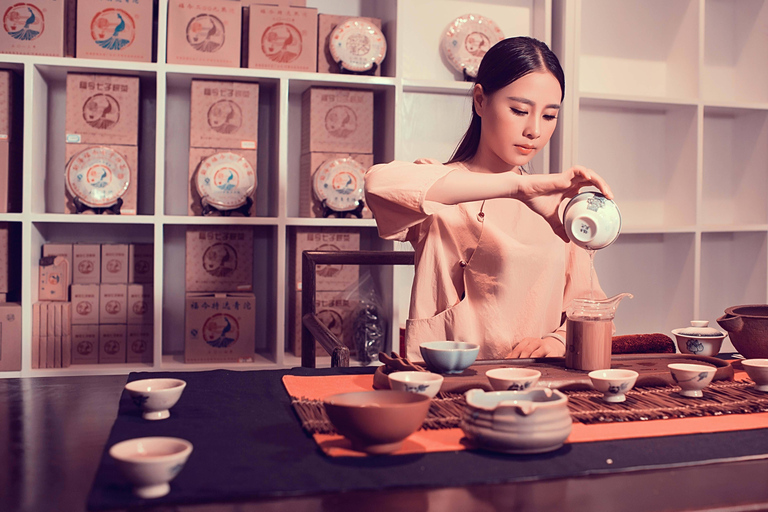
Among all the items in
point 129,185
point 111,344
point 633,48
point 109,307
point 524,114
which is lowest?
point 111,344

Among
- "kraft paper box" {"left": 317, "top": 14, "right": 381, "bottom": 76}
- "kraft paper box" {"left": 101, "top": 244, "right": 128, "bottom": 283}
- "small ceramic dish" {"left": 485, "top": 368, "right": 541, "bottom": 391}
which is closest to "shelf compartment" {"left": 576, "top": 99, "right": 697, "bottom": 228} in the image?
"kraft paper box" {"left": 317, "top": 14, "right": 381, "bottom": 76}

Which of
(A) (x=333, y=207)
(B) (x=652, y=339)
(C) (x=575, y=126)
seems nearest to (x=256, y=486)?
(B) (x=652, y=339)

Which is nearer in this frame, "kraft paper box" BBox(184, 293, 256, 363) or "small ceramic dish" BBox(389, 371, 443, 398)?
"small ceramic dish" BBox(389, 371, 443, 398)

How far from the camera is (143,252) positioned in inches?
101

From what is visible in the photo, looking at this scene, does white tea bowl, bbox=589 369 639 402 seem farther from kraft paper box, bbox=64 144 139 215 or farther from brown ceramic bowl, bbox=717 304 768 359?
kraft paper box, bbox=64 144 139 215

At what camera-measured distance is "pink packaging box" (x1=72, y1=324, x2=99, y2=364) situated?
247cm

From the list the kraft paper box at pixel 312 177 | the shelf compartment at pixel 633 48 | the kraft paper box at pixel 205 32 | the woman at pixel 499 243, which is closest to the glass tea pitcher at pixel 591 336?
the woman at pixel 499 243

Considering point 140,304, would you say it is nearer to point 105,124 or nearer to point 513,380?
point 105,124

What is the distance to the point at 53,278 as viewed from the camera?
244cm

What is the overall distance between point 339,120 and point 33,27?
108 cm

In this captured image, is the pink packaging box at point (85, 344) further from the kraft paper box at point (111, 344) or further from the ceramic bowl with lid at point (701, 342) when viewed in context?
the ceramic bowl with lid at point (701, 342)

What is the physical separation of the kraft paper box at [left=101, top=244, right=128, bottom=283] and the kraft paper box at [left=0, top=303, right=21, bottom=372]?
0.99 ft

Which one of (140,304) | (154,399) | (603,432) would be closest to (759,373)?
(603,432)

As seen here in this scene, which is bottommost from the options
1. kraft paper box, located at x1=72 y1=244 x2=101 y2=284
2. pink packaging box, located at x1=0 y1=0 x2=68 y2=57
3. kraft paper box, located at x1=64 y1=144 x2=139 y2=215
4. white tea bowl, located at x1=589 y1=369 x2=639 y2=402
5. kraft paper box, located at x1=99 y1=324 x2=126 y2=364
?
kraft paper box, located at x1=99 y1=324 x2=126 y2=364
